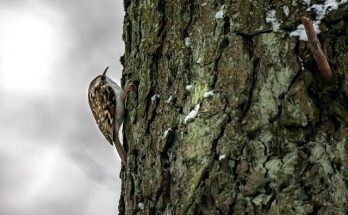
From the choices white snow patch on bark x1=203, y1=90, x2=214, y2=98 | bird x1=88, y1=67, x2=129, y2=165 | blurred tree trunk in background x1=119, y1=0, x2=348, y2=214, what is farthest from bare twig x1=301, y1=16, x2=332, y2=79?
bird x1=88, y1=67, x2=129, y2=165

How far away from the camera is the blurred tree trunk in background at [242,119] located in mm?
1171

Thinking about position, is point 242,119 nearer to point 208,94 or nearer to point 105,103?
point 208,94

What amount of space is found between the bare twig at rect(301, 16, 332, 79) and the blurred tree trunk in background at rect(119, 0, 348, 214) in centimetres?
3

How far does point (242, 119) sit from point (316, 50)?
209 mm

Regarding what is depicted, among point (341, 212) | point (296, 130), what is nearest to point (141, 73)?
point (296, 130)

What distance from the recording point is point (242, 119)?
125cm

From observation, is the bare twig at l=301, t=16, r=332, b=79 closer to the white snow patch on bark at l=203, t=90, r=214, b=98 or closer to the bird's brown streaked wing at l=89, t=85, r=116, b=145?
the white snow patch on bark at l=203, t=90, r=214, b=98

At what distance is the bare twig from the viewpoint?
1.16 metres

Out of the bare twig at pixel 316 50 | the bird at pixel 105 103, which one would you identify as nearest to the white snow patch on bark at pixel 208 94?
the bare twig at pixel 316 50

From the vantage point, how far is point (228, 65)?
51.6 inches

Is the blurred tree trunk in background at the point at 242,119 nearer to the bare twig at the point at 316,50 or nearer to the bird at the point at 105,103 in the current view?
the bare twig at the point at 316,50

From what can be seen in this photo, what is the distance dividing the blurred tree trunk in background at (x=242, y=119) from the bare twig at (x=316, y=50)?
25mm

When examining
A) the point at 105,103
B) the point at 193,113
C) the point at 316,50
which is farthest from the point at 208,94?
the point at 105,103

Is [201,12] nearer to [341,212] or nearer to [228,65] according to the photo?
[228,65]
